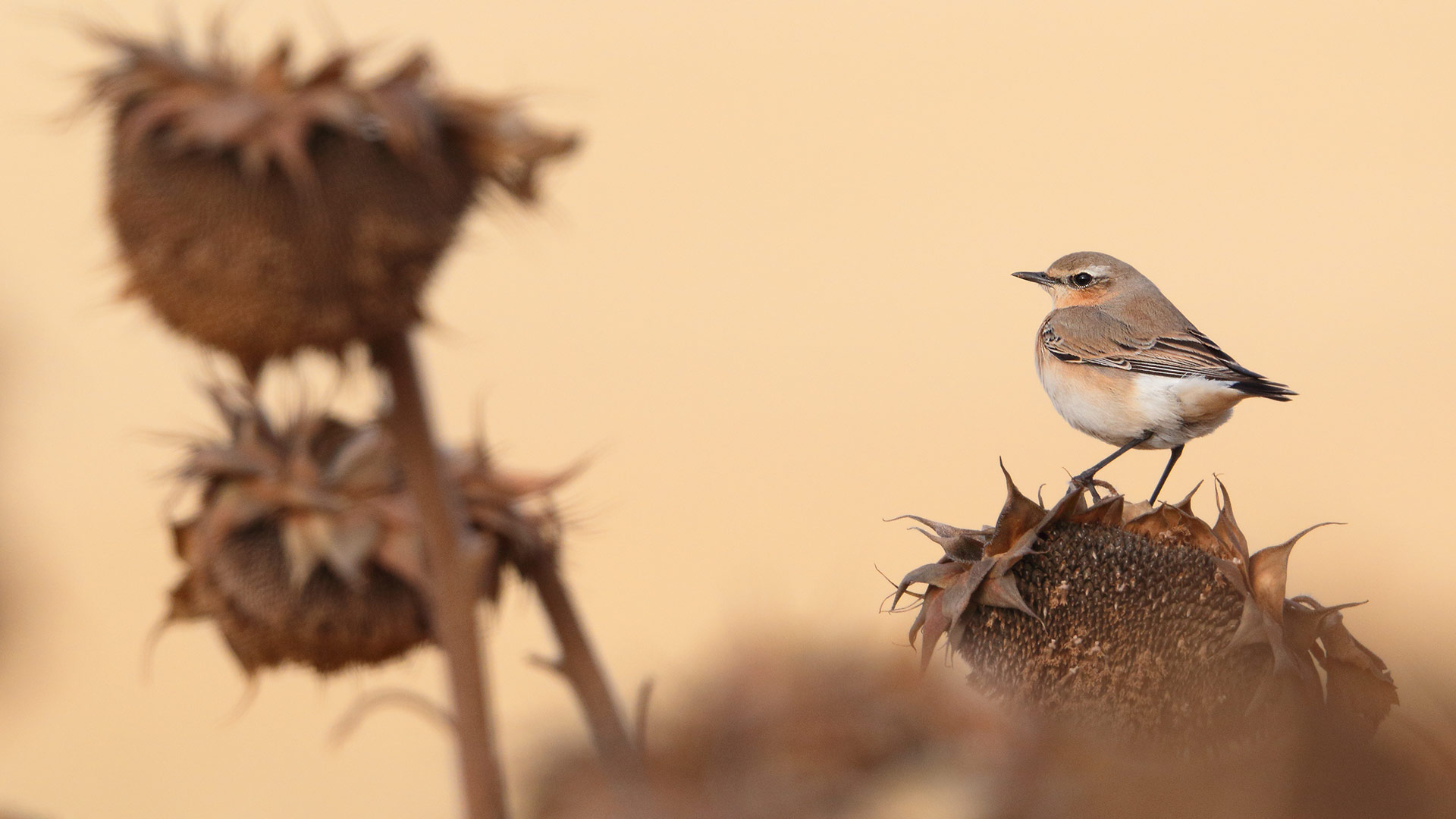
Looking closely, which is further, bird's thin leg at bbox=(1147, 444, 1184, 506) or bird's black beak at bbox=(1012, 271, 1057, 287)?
bird's black beak at bbox=(1012, 271, 1057, 287)

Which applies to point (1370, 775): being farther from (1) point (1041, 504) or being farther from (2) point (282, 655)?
(1) point (1041, 504)

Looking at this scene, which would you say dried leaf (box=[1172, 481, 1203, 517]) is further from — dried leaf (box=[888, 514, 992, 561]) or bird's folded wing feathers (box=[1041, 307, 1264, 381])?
bird's folded wing feathers (box=[1041, 307, 1264, 381])

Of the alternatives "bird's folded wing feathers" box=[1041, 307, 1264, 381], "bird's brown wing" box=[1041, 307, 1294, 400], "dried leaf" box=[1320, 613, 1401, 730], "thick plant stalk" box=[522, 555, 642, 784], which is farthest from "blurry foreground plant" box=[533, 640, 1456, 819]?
"bird's folded wing feathers" box=[1041, 307, 1264, 381]

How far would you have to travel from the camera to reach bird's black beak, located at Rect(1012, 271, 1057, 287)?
838cm

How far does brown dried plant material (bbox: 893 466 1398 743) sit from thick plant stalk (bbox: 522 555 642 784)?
4.57 feet

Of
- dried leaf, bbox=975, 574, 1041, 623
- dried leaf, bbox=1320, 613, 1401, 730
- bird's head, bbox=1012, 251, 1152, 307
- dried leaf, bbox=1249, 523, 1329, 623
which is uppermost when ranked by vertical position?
bird's head, bbox=1012, 251, 1152, 307

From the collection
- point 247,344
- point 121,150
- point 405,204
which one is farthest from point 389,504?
point 121,150

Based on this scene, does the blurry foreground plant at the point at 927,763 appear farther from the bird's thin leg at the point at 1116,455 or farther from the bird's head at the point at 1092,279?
the bird's head at the point at 1092,279

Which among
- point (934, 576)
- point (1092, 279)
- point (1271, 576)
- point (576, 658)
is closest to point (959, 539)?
point (934, 576)

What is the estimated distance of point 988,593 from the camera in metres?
4.45

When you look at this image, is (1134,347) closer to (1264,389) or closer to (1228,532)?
(1264,389)

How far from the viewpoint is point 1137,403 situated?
23.9 feet

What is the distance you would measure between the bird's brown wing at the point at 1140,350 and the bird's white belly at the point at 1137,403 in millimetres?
49

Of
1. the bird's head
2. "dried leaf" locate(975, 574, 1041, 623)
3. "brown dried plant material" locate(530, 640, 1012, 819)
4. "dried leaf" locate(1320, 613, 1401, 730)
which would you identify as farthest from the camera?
the bird's head
